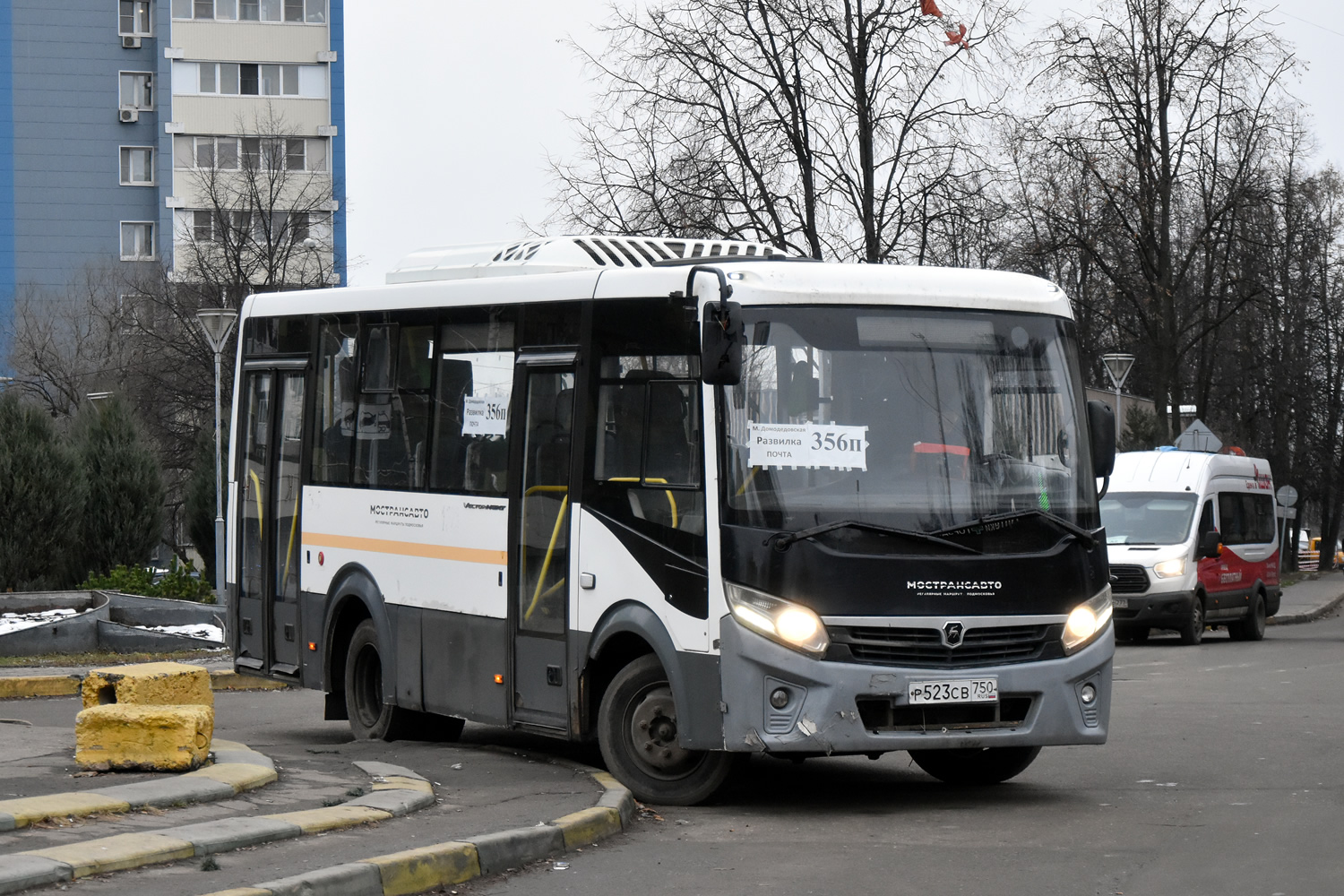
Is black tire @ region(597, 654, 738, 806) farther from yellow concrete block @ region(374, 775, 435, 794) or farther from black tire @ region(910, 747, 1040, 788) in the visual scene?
black tire @ region(910, 747, 1040, 788)

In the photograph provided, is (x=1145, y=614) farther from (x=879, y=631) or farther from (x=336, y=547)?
(x=879, y=631)

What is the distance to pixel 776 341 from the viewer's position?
9.85 metres

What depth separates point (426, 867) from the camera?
7.50 m

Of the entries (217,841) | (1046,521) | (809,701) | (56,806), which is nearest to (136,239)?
(1046,521)

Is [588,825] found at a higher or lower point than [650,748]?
lower

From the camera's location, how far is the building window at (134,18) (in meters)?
67.6

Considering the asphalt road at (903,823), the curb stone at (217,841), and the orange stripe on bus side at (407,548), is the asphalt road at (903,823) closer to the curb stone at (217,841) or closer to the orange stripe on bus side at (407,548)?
the curb stone at (217,841)

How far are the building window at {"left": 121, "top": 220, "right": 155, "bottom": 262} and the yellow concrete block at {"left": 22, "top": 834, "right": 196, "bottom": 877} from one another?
63517 mm

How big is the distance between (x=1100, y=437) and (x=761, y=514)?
2.23 meters

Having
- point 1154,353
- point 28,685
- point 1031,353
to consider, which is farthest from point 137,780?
point 1154,353

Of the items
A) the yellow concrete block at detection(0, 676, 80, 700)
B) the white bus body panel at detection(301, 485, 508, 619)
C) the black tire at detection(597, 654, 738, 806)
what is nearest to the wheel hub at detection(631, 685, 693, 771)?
the black tire at detection(597, 654, 738, 806)

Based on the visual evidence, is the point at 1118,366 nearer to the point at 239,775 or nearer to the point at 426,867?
the point at 239,775

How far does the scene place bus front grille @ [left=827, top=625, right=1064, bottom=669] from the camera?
955 centimetres

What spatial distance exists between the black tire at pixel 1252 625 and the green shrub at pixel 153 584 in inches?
576
